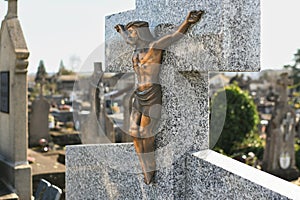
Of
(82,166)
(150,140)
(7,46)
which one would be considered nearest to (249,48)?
(150,140)

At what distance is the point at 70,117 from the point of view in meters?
17.6

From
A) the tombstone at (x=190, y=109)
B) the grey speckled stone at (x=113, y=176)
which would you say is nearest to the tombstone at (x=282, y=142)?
the grey speckled stone at (x=113, y=176)

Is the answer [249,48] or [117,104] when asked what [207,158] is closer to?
[249,48]

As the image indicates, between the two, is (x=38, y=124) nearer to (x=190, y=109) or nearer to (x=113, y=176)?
(x=113, y=176)

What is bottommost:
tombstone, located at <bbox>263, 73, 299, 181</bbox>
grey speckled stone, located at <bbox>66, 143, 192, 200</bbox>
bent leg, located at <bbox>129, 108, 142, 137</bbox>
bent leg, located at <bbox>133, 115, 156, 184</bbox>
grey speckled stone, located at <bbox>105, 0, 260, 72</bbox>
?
tombstone, located at <bbox>263, 73, 299, 181</bbox>

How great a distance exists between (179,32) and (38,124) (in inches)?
415

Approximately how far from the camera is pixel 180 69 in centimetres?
217

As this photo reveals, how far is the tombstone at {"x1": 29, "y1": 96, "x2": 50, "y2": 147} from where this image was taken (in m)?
11.9

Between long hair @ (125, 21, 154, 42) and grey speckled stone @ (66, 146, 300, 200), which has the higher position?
long hair @ (125, 21, 154, 42)

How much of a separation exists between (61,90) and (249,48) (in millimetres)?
32805

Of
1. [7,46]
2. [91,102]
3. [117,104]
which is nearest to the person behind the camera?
[7,46]

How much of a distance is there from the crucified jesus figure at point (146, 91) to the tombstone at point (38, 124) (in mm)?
10112

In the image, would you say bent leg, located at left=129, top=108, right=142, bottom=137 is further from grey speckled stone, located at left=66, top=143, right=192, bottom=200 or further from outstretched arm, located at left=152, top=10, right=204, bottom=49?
outstretched arm, located at left=152, top=10, right=204, bottom=49

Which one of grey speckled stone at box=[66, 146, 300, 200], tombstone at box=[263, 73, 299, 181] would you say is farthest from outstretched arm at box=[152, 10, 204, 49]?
tombstone at box=[263, 73, 299, 181]
